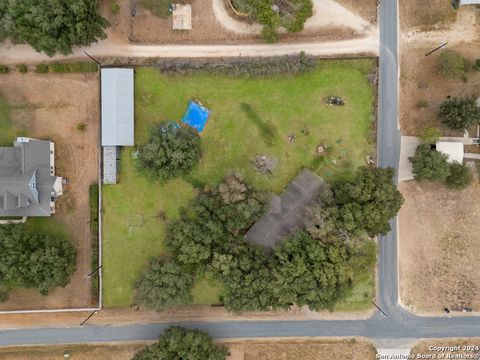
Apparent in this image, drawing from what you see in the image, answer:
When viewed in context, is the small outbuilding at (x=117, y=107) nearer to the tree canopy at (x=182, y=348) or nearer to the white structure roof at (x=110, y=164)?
the white structure roof at (x=110, y=164)

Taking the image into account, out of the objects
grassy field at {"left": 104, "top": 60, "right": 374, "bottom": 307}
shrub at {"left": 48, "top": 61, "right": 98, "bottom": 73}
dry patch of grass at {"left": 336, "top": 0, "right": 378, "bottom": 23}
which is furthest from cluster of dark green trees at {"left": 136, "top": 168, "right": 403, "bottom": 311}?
shrub at {"left": 48, "top": 61, "right": 98, "bottom": 73}

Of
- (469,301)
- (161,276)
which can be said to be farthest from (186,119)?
(469,301)

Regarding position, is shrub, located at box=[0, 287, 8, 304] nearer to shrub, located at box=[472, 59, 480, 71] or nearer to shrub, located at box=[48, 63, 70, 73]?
shrub, located at box=[48, 63, 70, 73]

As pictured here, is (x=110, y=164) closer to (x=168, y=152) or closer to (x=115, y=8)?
(x=168, y=152)

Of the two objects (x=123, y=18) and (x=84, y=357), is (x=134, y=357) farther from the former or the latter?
(x=123, y=18)

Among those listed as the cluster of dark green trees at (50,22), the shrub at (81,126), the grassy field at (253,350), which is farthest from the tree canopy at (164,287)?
the cluster of dark green trees at (50,22)

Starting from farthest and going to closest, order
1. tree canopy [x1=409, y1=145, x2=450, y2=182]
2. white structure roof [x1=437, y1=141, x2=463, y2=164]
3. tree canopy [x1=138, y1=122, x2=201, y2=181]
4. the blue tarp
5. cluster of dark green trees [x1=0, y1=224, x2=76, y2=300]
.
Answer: the blue tarp → white structure roof [x1=437, y1=141, x2=463, y2=164] → tree canopy [x1=409, y1=145, x2=450, y2=182] → tree canopy [x1=138, y1=122, x2=201, y2=181] → cluster of dark green trees [x1=0, y1=224, x2=76, y2=300]
